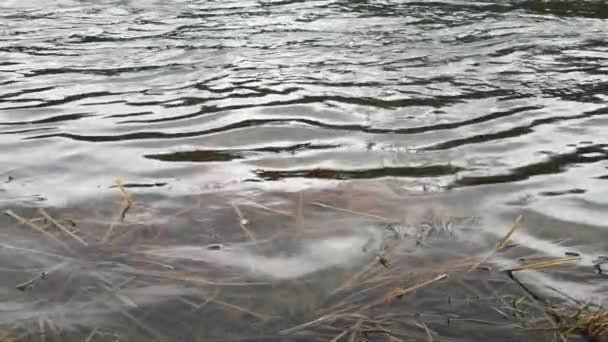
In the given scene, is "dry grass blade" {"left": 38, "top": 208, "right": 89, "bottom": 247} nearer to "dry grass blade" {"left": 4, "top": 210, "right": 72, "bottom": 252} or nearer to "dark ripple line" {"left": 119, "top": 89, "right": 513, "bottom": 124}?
"dry grass blade" {"left": 4, "top": 210, "right": 72, "bottom": 252}

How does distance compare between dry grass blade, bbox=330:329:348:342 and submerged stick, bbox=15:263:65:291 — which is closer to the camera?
dry grass blade, bbox=330:329:348:342

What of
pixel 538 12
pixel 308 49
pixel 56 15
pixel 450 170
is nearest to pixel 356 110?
pixel 450 170

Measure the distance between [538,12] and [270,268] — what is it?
21.0 ft

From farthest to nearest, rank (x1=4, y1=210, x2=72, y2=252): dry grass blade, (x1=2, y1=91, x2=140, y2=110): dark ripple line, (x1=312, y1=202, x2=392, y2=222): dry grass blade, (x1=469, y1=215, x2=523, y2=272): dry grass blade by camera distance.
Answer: (x1=2, y1=91, x2=140, y2=110): dark ripple line → (x1=312, y1=202, x2=392, y2=222): dry grass blade → (x1=4, y1=210, x2=72, y2=252): dry grass blade → (x1=469, y1=215, x2=523, y2=272): dry grass blade

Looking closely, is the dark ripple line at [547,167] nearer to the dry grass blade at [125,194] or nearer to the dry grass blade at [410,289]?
the dry grass blade at [410,289]

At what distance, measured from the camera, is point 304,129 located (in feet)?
14.3

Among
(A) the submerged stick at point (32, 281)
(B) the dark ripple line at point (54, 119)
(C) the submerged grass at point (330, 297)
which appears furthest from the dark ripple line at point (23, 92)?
(A) the submerged stick at point (32, 281)

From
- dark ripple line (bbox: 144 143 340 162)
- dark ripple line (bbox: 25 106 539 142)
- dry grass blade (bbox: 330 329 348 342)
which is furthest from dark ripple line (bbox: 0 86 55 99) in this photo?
dry grass blade (bbox: 330 329 348 342)

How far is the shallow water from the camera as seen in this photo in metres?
2.92

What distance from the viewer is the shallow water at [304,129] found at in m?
2.92

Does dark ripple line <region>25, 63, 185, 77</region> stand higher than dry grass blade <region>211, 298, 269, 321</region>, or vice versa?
dark ripple line <region>25, 63, 185, 77</region>

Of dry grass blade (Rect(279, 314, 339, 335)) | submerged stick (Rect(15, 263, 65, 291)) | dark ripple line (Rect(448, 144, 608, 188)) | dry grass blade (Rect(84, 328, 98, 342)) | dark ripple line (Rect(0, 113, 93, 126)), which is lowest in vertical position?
dark ripple line (Rect(448, 144, 608, 188))

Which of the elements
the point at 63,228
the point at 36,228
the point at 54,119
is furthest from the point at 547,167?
the point at 54,119

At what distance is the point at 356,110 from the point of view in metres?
4.66
